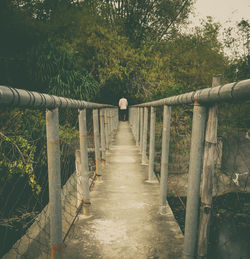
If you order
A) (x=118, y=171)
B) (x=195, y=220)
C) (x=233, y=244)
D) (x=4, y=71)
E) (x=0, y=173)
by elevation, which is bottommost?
(x=233, y=244)

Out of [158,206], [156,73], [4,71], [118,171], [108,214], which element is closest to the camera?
[108,214]

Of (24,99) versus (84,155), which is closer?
(24,99)

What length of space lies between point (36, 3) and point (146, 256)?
1278cm

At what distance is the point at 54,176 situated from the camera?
4.64 ft

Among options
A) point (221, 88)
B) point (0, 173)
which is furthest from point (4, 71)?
point (221, 88)

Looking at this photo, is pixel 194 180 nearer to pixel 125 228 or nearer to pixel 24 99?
pixel 24 99

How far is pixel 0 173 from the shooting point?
205 inches

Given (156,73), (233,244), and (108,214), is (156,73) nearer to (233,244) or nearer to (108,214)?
(233,244)

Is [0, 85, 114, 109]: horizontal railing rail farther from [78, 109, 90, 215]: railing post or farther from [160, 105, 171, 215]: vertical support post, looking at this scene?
[160, 105, 171, 215]: vertical support post

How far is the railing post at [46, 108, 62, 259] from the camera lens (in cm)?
137

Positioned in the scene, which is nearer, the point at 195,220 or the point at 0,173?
the point at 195,220

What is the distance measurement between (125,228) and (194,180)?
48.2 inches

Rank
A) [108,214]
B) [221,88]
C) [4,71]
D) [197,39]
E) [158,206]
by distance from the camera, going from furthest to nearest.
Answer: [197,39], [4,71], [158,206], [108,214], [221,88]

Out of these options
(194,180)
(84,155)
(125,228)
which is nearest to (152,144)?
(84,155)
